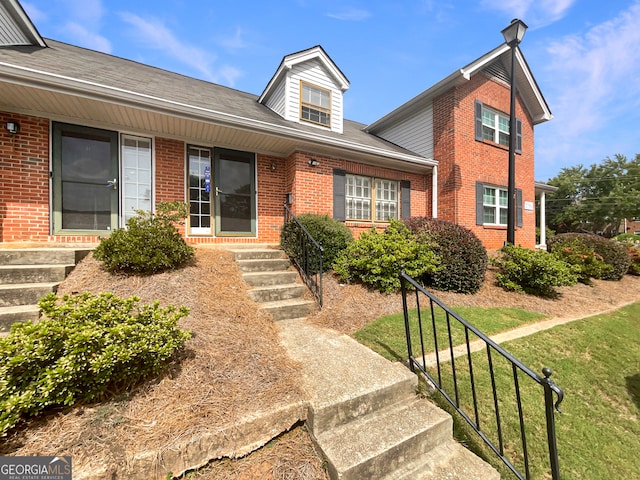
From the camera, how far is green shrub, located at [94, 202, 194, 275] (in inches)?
144

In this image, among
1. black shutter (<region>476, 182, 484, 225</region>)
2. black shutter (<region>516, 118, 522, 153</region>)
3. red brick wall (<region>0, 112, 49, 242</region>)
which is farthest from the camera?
black shutter (<region>516, 118, 522, 153</region>)

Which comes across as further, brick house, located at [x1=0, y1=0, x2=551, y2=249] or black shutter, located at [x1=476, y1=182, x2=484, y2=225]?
black shutter, located at [x1=476, y1=182, x2=484, y2=225]

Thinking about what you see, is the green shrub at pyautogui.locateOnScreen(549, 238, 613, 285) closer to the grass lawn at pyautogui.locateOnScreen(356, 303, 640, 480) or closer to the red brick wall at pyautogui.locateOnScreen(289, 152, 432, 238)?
the grass lawn at pyautogui.locateOnScreen(356, 303, 640, 480)

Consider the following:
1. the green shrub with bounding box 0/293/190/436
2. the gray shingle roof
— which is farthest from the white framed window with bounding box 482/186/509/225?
the green shrub with bounding box 0/293/190/436

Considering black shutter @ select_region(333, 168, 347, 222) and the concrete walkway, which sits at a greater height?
black shutter @ select_region(333, 168, 347, 222)

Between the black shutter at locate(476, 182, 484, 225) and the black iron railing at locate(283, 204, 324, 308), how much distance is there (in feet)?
22.3

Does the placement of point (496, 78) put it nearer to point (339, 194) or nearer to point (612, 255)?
point (612, 255)

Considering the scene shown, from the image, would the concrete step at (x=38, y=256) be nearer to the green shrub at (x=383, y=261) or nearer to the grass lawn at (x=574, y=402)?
the green shrub at (x=383, y=261)

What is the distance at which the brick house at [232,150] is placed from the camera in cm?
471

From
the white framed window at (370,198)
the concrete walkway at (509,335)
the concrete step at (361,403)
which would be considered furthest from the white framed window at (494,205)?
the concrete step at (361,403)

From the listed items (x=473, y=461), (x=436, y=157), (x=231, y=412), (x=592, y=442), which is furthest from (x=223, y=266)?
(x=436, y=157)

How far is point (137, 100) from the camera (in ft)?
15.1

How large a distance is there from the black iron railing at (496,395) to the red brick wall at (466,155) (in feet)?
20.1

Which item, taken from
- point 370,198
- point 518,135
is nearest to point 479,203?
point 518,135
